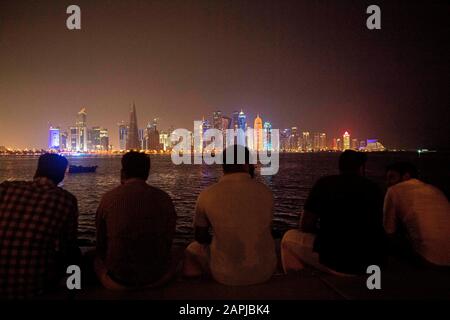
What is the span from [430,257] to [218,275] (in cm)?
241

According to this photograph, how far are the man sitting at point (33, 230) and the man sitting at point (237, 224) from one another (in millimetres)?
1195

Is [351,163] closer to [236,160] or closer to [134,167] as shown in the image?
[236,160]

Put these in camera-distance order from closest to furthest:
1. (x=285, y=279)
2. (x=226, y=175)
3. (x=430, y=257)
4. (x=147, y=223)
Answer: (x=147, y=223), (x=226, y=175), (x=285, y=279), (x=430, y=257)

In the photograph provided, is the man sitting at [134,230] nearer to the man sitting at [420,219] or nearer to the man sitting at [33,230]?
the man sitting at [33,230]

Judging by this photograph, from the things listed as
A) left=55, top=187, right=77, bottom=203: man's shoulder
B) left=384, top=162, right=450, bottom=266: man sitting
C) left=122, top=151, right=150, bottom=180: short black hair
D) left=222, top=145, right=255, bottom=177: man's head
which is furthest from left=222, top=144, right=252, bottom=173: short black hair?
left=384, top=162, right=450, bottom=266: man sitting

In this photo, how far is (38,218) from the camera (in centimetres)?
297

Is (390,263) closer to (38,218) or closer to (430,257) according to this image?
(430,257)

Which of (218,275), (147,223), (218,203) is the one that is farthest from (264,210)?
(147,223)

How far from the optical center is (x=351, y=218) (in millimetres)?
3586

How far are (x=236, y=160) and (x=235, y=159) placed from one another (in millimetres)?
16

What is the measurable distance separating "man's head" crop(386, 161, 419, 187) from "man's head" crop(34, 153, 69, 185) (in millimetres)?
3835

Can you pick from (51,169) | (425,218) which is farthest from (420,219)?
(51,169)

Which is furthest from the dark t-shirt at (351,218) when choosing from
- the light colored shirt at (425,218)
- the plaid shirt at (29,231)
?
the plaid shirt at (29,231)

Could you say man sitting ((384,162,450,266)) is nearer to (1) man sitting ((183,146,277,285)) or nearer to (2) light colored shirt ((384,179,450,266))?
(2) light colored shirt ((384,179,450,266))
